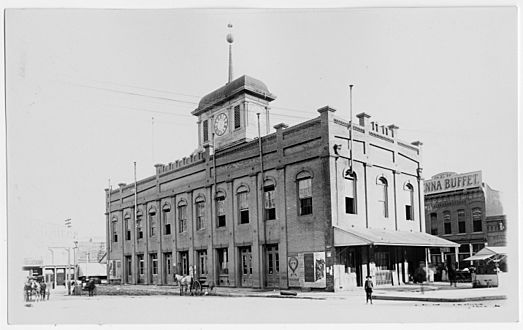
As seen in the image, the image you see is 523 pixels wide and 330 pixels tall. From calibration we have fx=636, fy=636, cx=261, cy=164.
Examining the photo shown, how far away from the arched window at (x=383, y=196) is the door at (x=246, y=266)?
6.07 m

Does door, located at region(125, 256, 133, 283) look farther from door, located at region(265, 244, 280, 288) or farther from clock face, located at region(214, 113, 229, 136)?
door, located at region(265, 244, 280, 288)

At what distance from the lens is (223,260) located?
29.0 m

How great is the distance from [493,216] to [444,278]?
6919mm

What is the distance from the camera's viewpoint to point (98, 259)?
1284 inches

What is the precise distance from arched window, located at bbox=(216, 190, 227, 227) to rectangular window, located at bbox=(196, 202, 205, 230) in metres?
1.17

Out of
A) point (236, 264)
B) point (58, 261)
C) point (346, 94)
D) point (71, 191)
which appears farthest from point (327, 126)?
point (58, 261)

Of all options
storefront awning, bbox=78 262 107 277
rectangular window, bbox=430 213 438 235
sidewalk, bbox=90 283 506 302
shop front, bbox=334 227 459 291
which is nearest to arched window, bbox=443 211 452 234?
rectangular window, bbox=430 213 438 235

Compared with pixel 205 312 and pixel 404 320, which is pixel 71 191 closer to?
pixel 205 312

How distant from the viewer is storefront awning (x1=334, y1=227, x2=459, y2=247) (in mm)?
23844

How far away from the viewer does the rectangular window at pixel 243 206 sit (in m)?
27.7

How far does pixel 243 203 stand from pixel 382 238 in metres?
6.33

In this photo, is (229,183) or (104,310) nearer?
(104,310)

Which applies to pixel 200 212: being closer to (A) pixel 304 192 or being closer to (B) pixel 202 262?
(B) pixel 202 262

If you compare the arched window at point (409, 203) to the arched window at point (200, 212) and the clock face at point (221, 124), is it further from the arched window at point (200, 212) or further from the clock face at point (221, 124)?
the arched window at point (200, 212)
